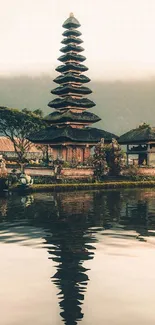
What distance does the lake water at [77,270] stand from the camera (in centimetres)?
941

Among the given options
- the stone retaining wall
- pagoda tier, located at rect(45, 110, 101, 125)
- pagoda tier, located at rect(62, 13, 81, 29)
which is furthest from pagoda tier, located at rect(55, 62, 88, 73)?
the stone retaining wall

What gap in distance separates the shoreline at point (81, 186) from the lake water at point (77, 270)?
18.9 m

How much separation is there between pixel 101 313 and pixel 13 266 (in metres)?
4.78

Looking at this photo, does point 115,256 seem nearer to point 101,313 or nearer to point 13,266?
point 13,266

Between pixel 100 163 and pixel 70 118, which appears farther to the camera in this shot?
pixel 70 118

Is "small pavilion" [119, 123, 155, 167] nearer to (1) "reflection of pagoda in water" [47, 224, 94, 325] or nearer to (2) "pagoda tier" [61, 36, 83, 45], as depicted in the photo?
(2) "pagoda tier" [61, 36, 83, 45]

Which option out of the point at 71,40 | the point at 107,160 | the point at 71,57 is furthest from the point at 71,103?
the point at 107,160

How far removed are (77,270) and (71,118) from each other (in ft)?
170

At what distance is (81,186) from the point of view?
4659 centimetres

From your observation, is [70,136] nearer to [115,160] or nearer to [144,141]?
[115,160]

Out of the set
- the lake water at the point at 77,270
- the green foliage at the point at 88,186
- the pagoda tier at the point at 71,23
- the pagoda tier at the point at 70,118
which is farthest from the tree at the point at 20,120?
the lake water at the point at 77,270

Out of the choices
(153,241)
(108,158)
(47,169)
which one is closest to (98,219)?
(153,241)

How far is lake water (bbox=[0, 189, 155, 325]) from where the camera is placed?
941 centimetres

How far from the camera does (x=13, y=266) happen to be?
1334 centimetres
